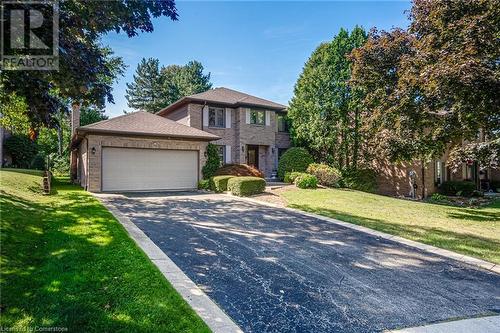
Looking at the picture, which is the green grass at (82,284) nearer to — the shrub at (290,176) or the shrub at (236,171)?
the shrub at (236,171)

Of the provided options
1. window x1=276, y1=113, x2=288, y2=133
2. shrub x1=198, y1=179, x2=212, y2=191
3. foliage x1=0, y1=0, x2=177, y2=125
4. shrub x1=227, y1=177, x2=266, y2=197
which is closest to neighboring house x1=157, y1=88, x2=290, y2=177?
window x1=276, y1=113, x2=288, y2=133

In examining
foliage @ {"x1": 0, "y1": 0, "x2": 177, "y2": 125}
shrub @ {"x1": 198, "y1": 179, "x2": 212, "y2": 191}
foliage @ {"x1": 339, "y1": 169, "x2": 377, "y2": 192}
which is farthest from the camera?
foliage @ {"x1": 339, "y1": 169, "x2": 377, "y2": 192}

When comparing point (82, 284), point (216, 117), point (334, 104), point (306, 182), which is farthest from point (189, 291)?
point (216, 117)

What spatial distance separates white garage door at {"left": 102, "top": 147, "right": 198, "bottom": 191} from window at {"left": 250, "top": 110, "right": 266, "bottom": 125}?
6.22 metres

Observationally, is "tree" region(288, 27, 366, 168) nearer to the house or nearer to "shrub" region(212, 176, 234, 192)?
the house

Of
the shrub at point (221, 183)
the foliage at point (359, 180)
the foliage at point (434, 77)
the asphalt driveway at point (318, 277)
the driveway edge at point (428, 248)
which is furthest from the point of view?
the foliage at point (359, 180)

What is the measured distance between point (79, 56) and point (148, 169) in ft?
36.9

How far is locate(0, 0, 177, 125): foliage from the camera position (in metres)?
6.38

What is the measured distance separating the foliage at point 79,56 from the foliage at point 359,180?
51.7 ft

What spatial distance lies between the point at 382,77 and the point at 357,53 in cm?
169

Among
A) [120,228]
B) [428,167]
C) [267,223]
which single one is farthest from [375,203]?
[120,228]

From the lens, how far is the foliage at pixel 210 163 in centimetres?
1888

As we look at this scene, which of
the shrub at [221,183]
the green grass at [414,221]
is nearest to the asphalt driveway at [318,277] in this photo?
the green grass at [414,221]

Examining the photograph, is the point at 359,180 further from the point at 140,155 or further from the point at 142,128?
the point at 142,128
